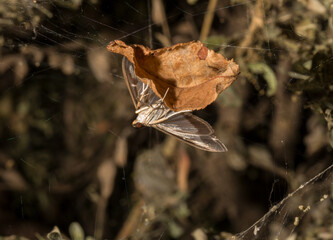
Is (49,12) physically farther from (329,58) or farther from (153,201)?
(153,201)

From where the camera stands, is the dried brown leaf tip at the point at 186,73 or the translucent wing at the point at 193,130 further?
the translucent wing at the point at 193,130

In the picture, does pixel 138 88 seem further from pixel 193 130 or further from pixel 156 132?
pixel 156 132

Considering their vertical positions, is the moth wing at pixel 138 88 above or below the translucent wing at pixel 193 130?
above

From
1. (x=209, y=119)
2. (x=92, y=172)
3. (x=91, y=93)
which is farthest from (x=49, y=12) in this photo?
(x=92, y=172)
